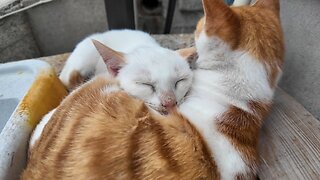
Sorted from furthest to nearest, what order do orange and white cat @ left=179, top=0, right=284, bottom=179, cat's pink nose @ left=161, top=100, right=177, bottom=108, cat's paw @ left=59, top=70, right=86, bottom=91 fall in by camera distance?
cat's paw @ left=59, top=70, right=86, bottom=91
cat's pink nose @ left=161, top=100, right=177, bottom=108
orange and white cat @ left=179, top=0, right=284, bottom=179

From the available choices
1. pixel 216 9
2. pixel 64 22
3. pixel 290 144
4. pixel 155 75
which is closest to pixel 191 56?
pixel 155 75

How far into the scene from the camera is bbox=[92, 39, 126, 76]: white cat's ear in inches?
45.8

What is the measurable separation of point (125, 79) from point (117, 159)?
0.38m

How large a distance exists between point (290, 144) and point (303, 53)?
47 cm

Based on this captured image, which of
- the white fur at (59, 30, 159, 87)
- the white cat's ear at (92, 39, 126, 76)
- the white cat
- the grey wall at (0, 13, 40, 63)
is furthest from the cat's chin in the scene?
the grey wall at (0, 13, 40, 63)

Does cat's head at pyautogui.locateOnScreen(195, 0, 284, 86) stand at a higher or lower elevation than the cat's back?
higher

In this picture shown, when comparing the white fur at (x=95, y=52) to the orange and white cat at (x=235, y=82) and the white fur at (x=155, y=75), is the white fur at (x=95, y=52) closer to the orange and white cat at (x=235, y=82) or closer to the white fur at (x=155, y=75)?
the white fur at (x=155, y=75)

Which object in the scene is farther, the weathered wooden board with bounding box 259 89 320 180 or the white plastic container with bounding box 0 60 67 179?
the white plastic container with bounding box 0 60 67 179

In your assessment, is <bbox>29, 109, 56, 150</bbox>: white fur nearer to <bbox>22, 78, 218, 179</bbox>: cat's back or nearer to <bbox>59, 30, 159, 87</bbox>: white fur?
<bbox>22, 78, 218, 179</bbox>: cat's back

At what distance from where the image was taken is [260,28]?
1055 mm

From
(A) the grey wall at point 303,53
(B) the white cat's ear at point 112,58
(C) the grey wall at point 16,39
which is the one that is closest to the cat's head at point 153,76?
(B) the white cat's ear at point 112,58

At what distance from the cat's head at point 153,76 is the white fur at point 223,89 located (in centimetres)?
7

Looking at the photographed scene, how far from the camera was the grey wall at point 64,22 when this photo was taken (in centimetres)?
243

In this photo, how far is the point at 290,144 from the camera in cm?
108
